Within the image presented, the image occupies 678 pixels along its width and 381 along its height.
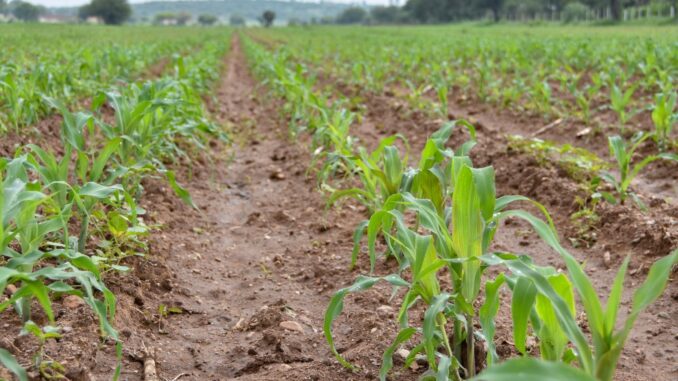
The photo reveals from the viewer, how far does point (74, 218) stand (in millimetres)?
3820

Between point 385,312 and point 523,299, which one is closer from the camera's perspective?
point 523,299

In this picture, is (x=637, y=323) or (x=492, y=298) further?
(x=637, y=323)

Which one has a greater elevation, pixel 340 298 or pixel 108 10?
pixel 108 10

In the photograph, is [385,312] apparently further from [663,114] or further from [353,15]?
[353,15]

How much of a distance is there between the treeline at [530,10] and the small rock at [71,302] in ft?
158

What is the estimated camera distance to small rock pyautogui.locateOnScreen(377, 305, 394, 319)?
118 inches

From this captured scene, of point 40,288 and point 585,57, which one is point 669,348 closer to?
point 40,288

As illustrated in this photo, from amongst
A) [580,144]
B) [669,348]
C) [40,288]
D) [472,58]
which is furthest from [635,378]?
[472,58]

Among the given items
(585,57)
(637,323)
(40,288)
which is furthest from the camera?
(585,57)

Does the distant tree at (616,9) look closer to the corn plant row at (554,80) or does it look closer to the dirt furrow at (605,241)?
the corn plant row at (554,80)

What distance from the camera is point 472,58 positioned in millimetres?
14867

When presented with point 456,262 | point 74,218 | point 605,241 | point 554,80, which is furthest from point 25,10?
point 456,262

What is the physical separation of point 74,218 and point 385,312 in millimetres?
1907

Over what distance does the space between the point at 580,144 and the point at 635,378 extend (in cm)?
463
